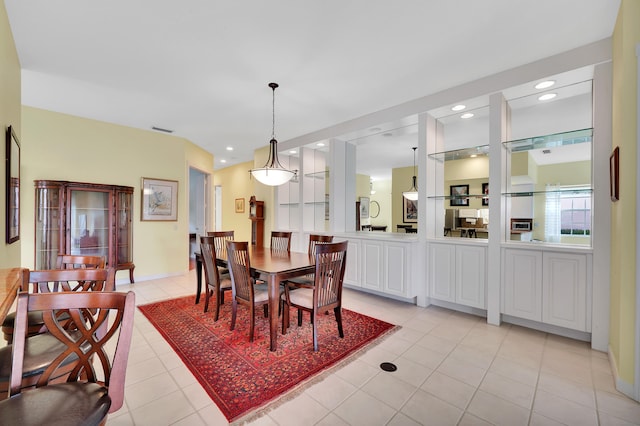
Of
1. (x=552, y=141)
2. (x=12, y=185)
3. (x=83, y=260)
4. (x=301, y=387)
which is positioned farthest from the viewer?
(x=552, y=141)

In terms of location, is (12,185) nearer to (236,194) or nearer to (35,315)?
(35,315)

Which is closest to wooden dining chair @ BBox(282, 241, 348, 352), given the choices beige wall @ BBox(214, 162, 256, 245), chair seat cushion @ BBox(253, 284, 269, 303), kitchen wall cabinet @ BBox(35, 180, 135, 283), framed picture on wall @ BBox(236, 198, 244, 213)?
chair seat cushion @ BBox(253, 284, 269, 303)

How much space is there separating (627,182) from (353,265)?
314cm

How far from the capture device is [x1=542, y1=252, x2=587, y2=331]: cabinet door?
8.54 ft

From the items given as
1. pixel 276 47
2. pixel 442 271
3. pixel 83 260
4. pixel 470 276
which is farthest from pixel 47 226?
pixel 470 276

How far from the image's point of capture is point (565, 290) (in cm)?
268

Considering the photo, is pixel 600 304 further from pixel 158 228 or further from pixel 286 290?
pixel 158 228

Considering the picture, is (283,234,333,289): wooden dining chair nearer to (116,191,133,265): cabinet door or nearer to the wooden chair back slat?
the wooden chair back slat

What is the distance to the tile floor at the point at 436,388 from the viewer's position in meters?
1.72

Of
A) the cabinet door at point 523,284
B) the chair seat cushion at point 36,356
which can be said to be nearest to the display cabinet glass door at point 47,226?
the chair seat cushion at point 36,356

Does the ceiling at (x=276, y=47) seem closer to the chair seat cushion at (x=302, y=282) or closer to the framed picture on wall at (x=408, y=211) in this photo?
the chair seat cushion at (x=302, y=282)

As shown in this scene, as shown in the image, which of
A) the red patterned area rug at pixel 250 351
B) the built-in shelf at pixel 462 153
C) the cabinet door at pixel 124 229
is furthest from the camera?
the cabinet door at pixel 124 229

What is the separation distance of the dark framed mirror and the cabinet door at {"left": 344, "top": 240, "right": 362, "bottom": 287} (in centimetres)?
375

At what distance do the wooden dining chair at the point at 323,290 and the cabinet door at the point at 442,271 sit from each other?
1.53 meters
